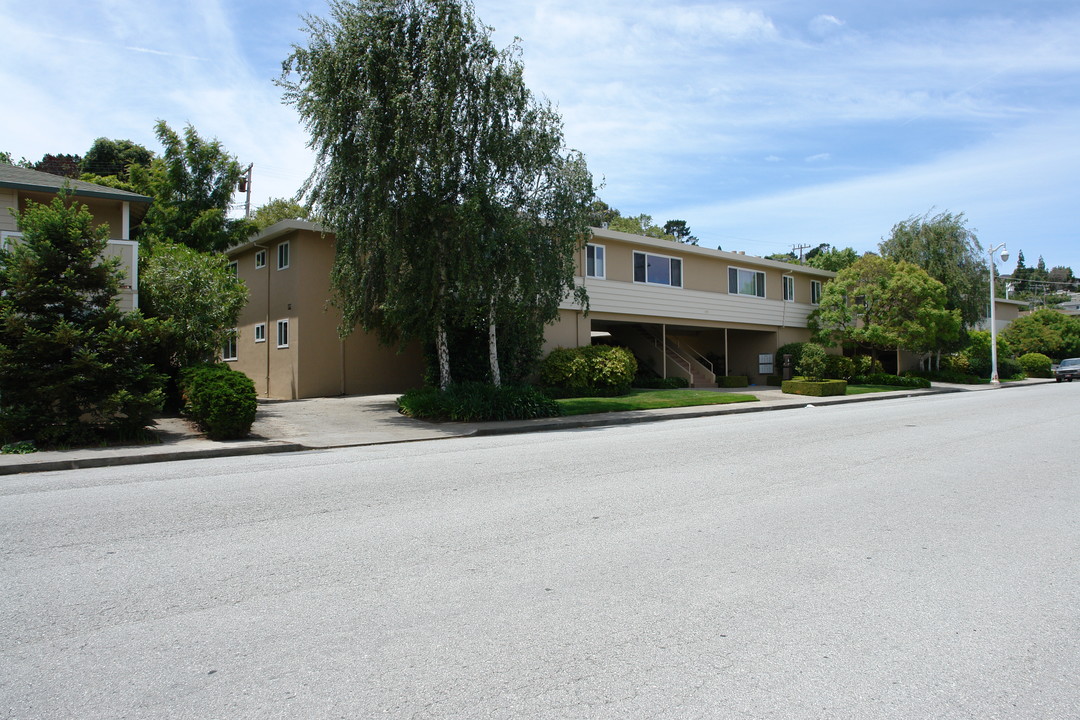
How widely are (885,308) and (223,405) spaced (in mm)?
28907

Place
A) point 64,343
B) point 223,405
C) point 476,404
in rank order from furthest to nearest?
point 476,404, point 223,405, point 64,343

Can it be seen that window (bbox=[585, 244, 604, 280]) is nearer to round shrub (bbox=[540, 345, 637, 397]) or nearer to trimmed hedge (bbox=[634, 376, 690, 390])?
round shrub (bbox=[540, 345, 637, 397])

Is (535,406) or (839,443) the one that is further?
(535,406)

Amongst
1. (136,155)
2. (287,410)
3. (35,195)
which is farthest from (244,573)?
(136,155)

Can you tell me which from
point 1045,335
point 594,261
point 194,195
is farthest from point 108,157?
point 1045,335

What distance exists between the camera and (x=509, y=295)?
17.7 meters

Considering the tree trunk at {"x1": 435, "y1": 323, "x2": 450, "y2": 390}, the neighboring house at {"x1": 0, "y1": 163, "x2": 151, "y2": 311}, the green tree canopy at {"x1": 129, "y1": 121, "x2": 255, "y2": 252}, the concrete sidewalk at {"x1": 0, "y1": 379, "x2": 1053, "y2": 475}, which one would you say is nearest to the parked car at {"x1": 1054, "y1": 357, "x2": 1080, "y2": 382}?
the concrete sidewalk at {"x1": 0, "y1": 379, "x2": 1053, "y2": 475}

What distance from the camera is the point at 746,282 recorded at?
109 ft

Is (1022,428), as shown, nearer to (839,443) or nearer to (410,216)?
(839,443)

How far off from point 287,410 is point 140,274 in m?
4.74

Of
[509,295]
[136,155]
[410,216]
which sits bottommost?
[509,295]

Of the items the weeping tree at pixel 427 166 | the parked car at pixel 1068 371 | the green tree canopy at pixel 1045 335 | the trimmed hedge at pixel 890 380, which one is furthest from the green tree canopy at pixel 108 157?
the green tree canopy at pixel 1045 335

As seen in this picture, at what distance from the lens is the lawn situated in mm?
19781

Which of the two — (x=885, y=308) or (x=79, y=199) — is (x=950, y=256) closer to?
(x=885, y=308)
